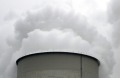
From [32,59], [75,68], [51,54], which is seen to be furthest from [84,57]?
[32,59]

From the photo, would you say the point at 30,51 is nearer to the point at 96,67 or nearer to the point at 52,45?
the point at 52,45

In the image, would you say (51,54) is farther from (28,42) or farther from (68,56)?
(28,42)

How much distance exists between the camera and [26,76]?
11.5 metres

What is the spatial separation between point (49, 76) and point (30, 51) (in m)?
2.00

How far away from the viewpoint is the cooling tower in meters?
11.1

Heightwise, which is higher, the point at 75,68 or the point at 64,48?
the point at 64,48

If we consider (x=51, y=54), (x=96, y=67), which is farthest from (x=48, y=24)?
(x=96, y=67)

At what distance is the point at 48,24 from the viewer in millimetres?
12641

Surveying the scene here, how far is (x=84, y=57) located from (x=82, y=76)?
0.77 metres

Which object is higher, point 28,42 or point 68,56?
point 28,42

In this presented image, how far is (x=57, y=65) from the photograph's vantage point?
1112cm

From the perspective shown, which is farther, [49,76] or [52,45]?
[52,45]

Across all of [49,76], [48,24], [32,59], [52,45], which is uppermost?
A: [48,24]

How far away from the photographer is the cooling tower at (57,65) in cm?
1106
